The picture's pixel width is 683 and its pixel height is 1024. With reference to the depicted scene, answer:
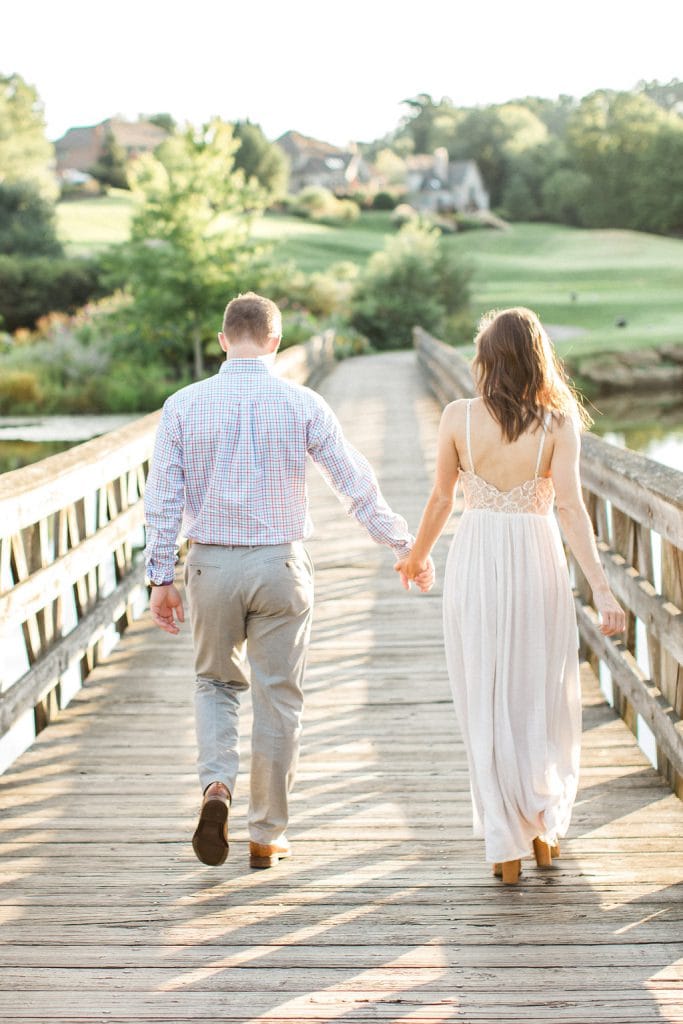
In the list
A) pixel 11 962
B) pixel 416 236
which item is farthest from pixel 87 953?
pixel 416 236

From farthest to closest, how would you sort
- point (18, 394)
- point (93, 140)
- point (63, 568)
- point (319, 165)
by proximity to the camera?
point (319, 165)
point (93, 140)
point (18, 394)
point (63, 568)

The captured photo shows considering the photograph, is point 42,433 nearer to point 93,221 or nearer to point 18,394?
point 18,394

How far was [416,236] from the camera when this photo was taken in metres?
39.5

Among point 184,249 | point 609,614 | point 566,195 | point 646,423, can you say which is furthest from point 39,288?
point 566,195

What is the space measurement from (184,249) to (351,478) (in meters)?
27.1

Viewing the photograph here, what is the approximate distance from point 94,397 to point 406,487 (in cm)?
1753

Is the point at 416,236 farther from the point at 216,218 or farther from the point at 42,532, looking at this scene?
the point at 42,532

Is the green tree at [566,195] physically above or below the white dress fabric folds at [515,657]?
above

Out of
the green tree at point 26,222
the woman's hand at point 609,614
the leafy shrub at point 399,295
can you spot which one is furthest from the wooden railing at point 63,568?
the green tree at point 26,222

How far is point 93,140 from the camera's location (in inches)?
4090

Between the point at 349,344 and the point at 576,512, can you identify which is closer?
the point at 576,512

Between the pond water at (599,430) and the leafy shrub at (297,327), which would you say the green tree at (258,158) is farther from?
the pond water at (599,430)

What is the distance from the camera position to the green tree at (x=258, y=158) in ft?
247

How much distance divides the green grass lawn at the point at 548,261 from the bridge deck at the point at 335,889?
27427 millimetres
